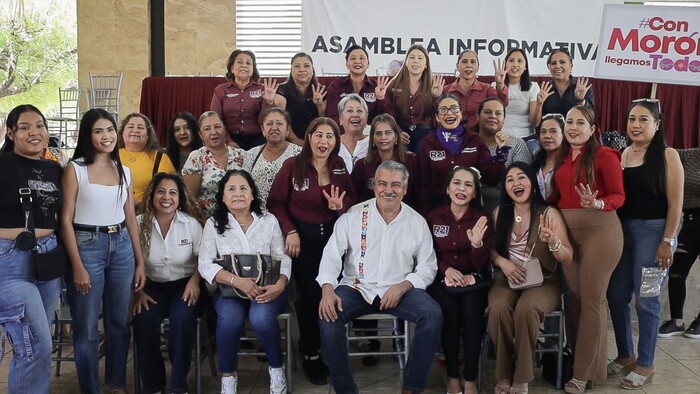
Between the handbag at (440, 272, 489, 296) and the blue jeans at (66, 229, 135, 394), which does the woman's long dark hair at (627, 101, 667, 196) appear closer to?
the handbag at (440, 272, 489, 296)

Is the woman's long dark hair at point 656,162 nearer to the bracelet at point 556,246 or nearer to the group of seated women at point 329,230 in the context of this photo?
the group of seated women at point 329,230

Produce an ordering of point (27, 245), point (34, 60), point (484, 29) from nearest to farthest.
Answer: point (27, 245) < point (484, 29) < point (34, 60)

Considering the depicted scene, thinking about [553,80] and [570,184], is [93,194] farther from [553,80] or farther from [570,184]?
[553,80]

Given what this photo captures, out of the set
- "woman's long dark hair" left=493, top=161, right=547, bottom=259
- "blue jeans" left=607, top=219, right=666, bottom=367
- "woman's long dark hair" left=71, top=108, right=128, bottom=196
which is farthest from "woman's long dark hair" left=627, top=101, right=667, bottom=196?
"woman's long dark hair" left=71, top=108, right=128, bottom=196

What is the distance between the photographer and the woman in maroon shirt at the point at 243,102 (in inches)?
187

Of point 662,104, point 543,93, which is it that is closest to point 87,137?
point 543,93

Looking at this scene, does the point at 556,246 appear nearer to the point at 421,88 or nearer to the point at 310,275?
the point at 310,275

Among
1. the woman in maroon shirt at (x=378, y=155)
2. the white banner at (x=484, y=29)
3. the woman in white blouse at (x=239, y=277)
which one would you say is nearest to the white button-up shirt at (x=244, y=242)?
the woman in white blouse at (x=239, y=277)

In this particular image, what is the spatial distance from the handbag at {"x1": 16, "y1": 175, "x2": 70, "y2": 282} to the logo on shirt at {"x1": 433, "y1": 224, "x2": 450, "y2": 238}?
1.89 meters

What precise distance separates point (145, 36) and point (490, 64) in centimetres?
584

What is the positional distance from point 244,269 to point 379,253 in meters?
0.73

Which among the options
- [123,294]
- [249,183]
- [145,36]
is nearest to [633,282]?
[249,183]

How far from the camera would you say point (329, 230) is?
386 cm

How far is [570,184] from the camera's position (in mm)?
3602
